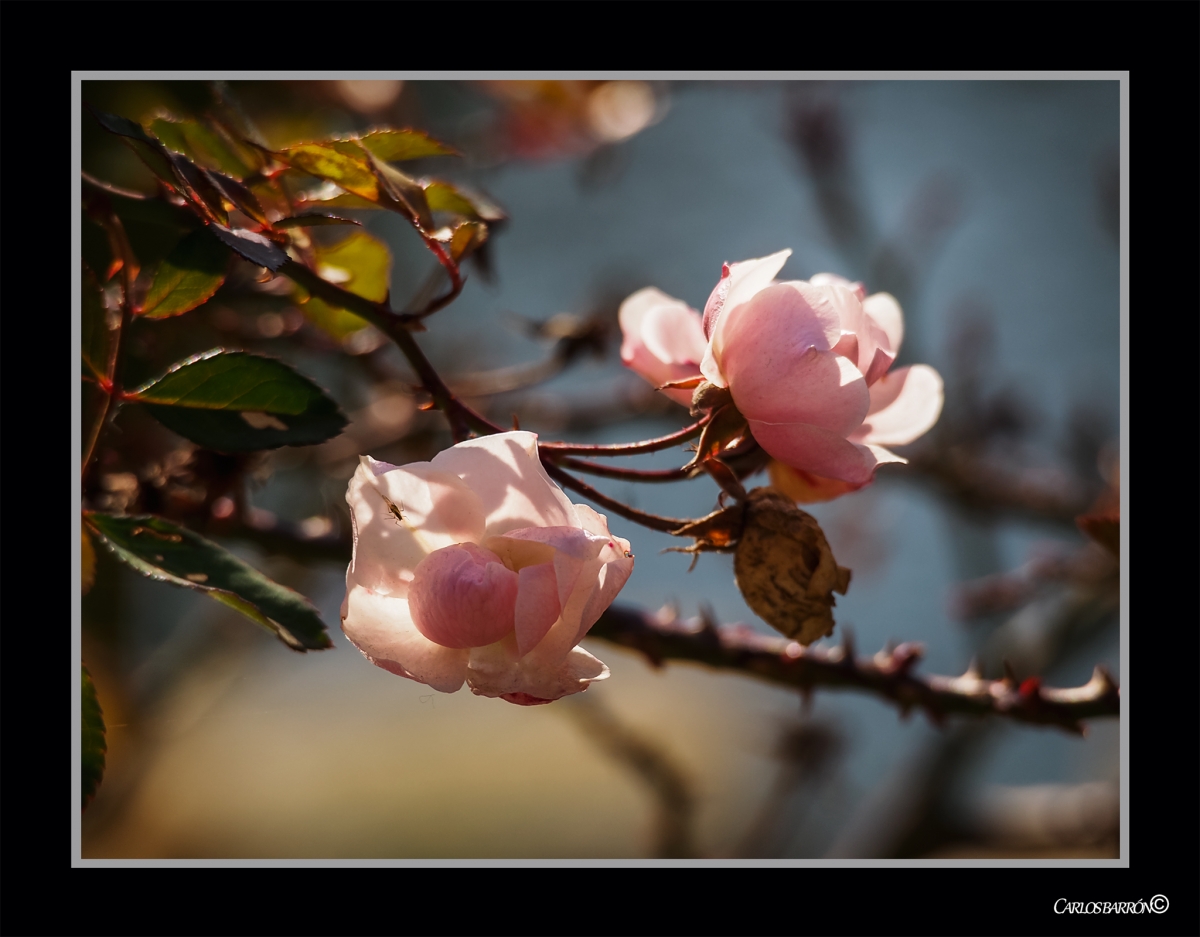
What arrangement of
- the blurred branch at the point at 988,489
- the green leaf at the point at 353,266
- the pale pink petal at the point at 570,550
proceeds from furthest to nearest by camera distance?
the blurred branch at the point at 988,489 → the green leaf at the point at 353,266 → the pale pink petal at the point at 570,550

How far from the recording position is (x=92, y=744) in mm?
429

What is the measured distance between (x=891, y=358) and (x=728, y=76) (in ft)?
0.91

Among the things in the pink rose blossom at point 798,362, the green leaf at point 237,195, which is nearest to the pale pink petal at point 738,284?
the pink rose blossom at point 798,362

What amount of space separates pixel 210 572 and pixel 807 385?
281mm

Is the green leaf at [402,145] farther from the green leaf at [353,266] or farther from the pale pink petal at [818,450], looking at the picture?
the pale pink petal at [818,450]

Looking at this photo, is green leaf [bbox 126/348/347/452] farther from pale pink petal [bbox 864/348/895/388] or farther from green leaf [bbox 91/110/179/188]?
pale pink petal [bbox 864/348/895/388]

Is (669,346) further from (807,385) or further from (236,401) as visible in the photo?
(236,401)

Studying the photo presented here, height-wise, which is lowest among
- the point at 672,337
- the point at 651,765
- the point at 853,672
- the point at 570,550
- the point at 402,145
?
the point at 651,765

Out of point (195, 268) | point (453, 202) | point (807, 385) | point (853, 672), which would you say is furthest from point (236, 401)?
point (853, 672)

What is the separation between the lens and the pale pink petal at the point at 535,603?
34 centimetres

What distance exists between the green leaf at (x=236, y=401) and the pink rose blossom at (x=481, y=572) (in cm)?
9
